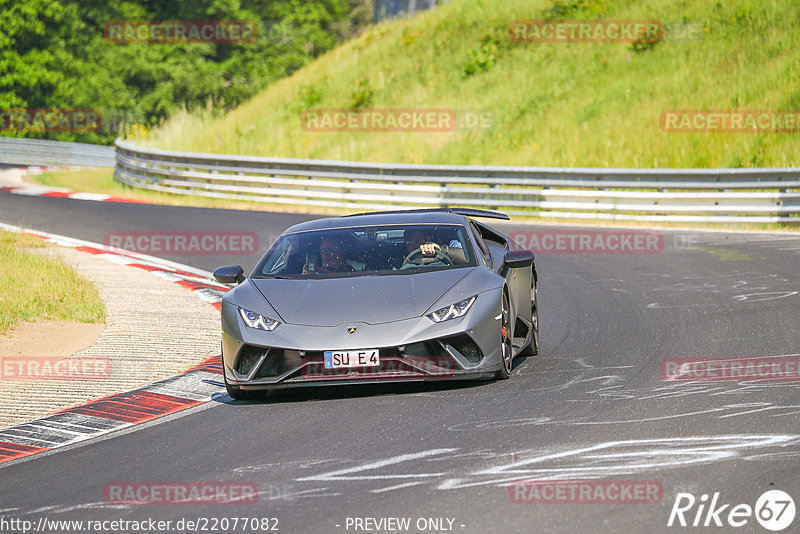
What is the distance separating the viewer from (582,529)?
4754 mm

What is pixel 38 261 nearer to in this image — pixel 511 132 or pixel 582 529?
pixel 582 529

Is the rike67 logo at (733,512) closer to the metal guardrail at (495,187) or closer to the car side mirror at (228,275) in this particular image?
the car side mirror at (228,275)

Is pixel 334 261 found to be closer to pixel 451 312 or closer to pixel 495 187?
pixel 451 312

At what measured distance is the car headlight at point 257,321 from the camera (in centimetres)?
780

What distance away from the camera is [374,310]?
7.71 meters

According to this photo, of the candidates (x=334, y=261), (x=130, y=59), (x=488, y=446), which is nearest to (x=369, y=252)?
(x=334, y=261)

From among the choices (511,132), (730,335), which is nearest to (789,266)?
(730,335)

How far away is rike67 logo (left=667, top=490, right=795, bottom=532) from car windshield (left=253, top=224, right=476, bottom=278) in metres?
3.71

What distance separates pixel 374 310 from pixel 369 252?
3.56 ft

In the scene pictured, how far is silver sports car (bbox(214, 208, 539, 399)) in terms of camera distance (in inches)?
297

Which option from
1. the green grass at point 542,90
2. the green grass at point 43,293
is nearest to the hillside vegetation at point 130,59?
the green grass at point 542,90

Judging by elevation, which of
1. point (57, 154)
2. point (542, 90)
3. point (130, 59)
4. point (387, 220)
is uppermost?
point (130, 59)

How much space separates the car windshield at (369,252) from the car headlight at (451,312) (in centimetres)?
65

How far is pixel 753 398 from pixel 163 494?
370 centimetres
